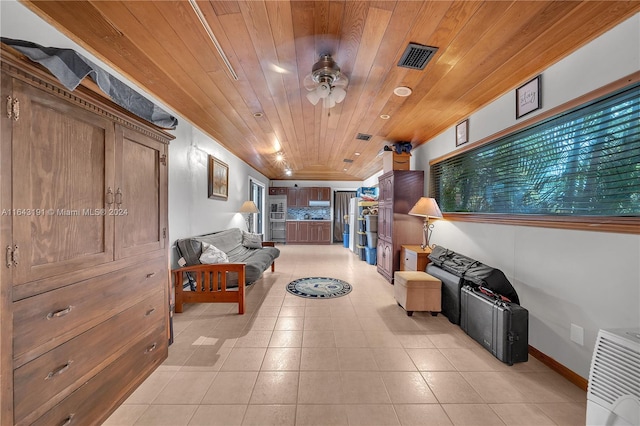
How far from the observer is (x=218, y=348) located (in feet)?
7.31

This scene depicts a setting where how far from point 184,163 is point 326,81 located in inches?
87.9

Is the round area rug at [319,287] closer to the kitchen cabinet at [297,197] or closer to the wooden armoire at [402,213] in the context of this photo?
the wooden armoire at [402,213]

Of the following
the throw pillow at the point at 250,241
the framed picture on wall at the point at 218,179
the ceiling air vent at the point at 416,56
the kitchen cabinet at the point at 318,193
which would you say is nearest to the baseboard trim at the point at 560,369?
the ceiling air vent at the point at 416,56

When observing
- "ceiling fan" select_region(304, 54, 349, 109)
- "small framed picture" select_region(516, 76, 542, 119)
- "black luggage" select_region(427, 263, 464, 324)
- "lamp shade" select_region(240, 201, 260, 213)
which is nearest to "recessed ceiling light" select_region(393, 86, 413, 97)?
"ceiling fan" select_region(304, 54, 349, 109)

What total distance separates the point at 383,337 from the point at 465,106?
272 cm

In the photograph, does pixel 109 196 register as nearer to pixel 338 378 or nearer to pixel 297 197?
Result: pixel 338 378

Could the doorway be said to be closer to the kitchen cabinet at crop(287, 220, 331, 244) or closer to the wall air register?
the kitchen cabinet at crop(287, 220, 331, 244)

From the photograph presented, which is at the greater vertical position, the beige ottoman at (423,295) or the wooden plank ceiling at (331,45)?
the wooden plank ceiling at (331,45)

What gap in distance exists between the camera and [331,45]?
6.03 feet

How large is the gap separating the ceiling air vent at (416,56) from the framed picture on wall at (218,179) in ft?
10.3

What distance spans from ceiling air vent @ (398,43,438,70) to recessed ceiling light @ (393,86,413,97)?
0.36 meters

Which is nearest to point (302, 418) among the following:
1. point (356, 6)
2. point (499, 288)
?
point (499, 288)

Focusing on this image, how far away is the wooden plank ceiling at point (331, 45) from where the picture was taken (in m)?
1.48

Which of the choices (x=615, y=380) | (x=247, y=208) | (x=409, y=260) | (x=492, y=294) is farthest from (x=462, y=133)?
(x=247, y=208)
